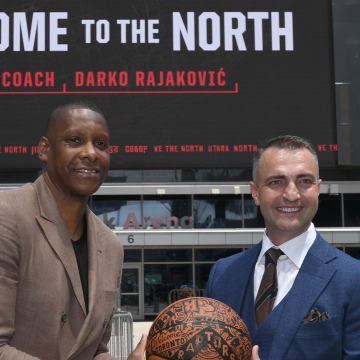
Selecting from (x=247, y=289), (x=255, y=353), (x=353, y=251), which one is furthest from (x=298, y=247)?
(x=353, y=251)

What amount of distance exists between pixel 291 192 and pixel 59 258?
1.34m

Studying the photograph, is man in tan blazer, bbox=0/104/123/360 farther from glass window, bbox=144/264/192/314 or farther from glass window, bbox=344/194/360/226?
glass window, bbox=344/194/360/226

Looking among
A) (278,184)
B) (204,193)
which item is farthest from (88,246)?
(204,193)

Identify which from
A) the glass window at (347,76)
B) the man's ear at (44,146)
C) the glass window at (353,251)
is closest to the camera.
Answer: the man's ear at (44,146)

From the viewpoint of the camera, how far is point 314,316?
3051mm

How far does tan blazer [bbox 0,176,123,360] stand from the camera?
8.86 feet

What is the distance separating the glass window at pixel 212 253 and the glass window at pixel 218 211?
39.5 inches

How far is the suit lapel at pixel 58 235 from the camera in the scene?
2.86 m

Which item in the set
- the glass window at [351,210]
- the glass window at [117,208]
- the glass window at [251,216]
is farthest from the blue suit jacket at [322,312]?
the glass window at [351,210]

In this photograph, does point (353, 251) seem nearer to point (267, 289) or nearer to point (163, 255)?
point (163, 255)

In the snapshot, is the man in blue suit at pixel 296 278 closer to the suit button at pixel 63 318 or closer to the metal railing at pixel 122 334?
the suit button at pixel 63 318

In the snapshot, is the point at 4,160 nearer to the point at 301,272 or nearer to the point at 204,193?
the point at 204,193

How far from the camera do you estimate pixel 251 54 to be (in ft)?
66.5

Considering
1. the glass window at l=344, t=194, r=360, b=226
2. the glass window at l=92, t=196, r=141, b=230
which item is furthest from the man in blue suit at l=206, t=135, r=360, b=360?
the glass window at l=344, t=194, r=360, b=226
